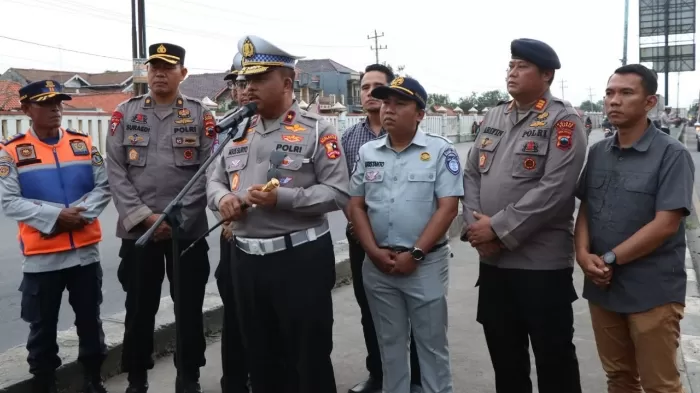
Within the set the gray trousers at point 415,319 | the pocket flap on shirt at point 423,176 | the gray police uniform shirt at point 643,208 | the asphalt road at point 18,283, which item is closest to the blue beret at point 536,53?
the gray police uniform shirt at point 643,208

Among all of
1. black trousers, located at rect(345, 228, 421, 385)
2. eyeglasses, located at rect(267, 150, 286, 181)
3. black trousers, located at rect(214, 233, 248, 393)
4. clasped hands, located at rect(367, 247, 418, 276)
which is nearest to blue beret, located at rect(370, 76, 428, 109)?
eyeglasses, located at rect(267, 150, 286, 181)

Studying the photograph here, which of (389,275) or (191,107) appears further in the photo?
(191,107)

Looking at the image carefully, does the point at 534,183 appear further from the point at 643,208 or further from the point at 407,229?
the point at 407,229

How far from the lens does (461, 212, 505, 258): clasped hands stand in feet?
9.53

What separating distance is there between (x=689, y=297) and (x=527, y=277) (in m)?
2.95

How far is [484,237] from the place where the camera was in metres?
2.91

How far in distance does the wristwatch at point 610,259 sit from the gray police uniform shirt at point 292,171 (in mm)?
1188

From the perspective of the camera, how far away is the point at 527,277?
2898 millimetres

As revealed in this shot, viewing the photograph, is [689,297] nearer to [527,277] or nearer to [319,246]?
[527,277]

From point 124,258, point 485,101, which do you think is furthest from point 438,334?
point 485,101

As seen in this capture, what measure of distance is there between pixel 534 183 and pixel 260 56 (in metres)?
1.40

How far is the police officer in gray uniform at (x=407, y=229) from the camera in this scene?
305 centimetres

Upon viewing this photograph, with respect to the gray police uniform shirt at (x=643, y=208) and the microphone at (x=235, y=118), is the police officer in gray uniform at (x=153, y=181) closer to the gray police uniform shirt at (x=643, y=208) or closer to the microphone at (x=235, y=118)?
the microphone at (x=235, y=118)

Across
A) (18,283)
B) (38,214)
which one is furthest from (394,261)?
(18,283)
